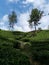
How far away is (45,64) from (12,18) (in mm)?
137701

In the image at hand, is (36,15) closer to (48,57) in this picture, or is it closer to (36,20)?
(36,20)

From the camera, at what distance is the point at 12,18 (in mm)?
176375

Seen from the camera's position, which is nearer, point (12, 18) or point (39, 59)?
point (39, 59)

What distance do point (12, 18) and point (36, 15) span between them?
88.6 ft

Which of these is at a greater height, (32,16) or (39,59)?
(32,16)

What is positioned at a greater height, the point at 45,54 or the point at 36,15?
the point at 36,15

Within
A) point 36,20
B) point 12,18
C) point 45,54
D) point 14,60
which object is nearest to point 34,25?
point 36,20

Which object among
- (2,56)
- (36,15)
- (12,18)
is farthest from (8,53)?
(12,18)

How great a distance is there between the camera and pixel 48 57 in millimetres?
45125

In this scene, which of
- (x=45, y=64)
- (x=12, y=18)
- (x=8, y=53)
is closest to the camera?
(x=45, y=64)

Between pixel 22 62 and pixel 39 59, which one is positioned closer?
pixel 22 62

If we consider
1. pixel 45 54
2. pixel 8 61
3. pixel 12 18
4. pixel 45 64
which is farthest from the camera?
pixel 12 18

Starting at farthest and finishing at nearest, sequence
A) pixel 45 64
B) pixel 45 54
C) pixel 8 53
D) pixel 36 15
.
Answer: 1. pixel 36 15
2. pixel 45 54
3. pixel 8 53
4. pixel 45 64

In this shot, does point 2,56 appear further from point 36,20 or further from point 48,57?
point 36,20
